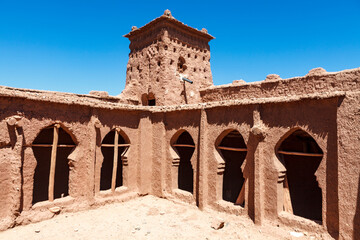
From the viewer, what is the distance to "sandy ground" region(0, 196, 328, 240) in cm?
808

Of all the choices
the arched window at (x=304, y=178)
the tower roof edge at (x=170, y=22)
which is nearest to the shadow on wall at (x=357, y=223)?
the arched window at (x=304, y=178)

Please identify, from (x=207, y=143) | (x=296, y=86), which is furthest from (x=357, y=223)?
(x=207, y=143)

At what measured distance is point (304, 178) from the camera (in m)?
12.1

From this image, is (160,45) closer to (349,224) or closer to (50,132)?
(50,132)

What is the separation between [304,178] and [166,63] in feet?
29.7

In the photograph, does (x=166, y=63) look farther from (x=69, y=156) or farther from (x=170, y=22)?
(x=69, y=156)

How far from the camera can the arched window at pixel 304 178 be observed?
11703 millimetres

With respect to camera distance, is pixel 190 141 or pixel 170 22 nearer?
pixel 170 22

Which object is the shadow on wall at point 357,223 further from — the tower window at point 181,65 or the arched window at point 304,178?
the tower window at point 181,65

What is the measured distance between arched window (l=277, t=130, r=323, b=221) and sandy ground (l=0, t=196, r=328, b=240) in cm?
421

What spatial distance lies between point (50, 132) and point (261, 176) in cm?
997

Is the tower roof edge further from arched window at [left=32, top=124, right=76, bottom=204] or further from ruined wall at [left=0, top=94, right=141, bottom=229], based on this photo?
arched window at [left=32, top=124, right=76, bottom=204]

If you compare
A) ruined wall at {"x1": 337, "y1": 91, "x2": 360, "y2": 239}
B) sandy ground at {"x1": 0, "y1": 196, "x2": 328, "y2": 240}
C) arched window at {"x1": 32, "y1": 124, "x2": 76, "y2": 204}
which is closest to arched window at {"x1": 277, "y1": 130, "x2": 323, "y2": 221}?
sandy ground at {"x1": 0, "y1": 196, "x2": 328, "y2": 240}

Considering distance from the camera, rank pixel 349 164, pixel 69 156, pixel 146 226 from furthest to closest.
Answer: pixel 69 156, pixel 146 226, pixel 349 164
